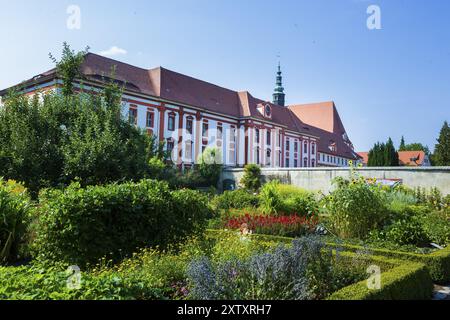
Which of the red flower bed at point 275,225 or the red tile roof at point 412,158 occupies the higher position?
the red tile roof at point 412,158

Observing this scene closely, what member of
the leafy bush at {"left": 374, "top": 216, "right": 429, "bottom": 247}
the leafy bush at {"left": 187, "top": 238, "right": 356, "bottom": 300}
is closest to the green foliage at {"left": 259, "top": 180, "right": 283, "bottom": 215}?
the leafy bush at {"left": 374, "top": 216, "right": 429, "bottom": 247}

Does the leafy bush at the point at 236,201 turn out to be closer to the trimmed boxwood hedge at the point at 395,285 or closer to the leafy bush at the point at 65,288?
the trimmed boxwood hedge at the point at 395,285

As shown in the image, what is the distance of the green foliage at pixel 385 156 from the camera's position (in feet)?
172

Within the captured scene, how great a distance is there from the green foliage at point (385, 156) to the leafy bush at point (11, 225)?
5170 centimetres

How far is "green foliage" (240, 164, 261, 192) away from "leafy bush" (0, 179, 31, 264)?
23.8 m

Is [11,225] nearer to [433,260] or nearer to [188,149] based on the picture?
[433,260]

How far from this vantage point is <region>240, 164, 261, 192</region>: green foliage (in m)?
30.5

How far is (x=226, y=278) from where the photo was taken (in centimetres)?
427

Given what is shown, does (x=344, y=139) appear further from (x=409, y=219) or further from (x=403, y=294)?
(x=403, y=294)

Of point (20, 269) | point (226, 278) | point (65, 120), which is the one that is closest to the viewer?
point (226, 278)

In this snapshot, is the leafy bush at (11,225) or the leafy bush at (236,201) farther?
the leafy bush at (236,201)

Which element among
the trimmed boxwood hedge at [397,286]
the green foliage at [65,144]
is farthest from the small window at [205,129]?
the trimmed boxwood hedge at [397,286]
